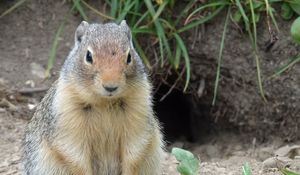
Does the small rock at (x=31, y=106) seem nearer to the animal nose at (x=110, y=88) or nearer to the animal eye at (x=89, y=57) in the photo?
the animal eye at (x=89, y=57)

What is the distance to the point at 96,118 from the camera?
4.54m

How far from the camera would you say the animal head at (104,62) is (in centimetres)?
415

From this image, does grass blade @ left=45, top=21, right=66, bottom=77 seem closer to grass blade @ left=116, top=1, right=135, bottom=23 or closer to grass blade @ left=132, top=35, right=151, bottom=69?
grass blade @ left=116, top=1, right=135, bottom=23

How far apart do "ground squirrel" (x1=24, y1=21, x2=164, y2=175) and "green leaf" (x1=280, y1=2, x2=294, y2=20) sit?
2.13 metres

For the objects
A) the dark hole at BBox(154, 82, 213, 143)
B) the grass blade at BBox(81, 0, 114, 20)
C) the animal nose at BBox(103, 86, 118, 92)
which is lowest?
the dark hole at BBox(154, 82, 213, 143)

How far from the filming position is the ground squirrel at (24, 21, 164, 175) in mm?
4383

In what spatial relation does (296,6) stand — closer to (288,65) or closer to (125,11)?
(288,65)

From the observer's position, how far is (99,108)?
178 inches

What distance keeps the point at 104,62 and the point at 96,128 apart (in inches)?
20.8

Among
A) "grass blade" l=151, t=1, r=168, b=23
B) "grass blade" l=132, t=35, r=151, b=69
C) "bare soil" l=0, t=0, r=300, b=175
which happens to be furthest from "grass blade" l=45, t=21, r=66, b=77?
"grass blade" l=151, t=1, r=168, b=23

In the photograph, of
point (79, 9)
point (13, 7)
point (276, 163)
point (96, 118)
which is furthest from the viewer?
point (13, 7)

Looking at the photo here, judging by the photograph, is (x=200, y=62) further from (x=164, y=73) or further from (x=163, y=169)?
(x=163, y=169)

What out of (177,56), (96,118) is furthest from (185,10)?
(96,118)

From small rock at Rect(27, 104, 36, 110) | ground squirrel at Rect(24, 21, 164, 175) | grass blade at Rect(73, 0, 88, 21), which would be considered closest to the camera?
ground squirrel at Rect(24, 21, 164, 175)
